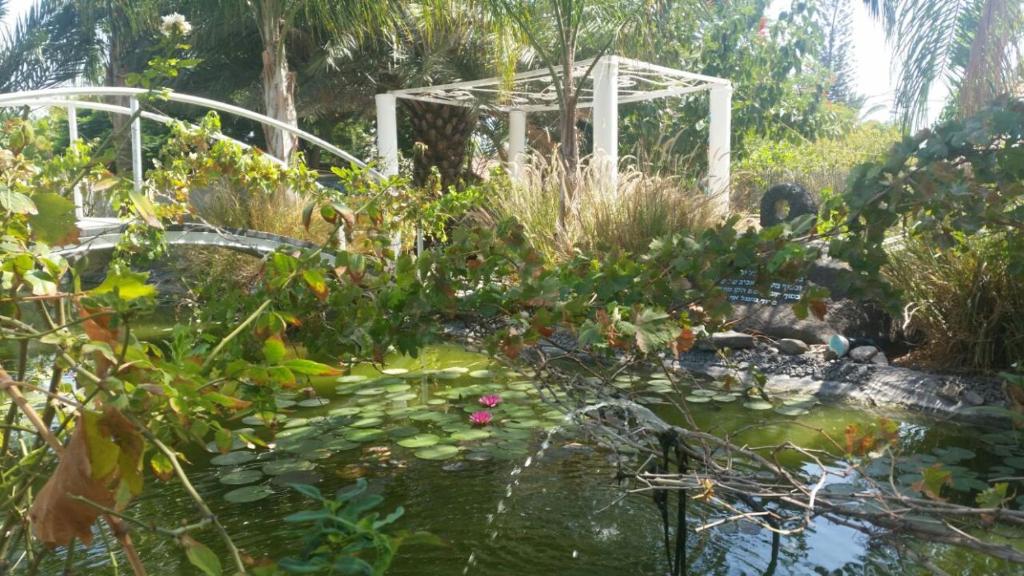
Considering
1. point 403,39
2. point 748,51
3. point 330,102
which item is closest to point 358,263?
point 403,39

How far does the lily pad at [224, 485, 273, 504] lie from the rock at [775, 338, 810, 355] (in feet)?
11.6

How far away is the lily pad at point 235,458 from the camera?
329 centimetres

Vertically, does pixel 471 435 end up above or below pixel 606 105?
below

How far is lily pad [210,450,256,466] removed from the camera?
3286 mm

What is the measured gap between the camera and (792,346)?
545 centimetres

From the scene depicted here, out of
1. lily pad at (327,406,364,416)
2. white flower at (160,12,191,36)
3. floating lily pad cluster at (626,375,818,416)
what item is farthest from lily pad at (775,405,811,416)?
white flower at (160,12,191,36)

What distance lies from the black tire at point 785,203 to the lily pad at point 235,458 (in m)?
5.61

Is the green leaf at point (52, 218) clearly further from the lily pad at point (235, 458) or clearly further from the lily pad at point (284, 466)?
the lily pad at point (235, 458)

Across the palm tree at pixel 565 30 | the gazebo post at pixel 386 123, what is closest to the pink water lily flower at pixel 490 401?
the palm tree at pixel 565 30

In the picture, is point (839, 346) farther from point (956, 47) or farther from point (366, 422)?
point (956, 47)

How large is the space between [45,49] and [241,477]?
22.1 m

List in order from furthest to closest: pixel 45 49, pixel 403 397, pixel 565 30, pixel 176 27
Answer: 1. pixel 45 49
2. pixel 565 30
3. pixel 403 397
4. pixel 176 27

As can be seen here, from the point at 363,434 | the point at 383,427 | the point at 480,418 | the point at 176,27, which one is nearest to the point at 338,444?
the point at 363,434

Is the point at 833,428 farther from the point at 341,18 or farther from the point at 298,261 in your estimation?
the point at 341,18
